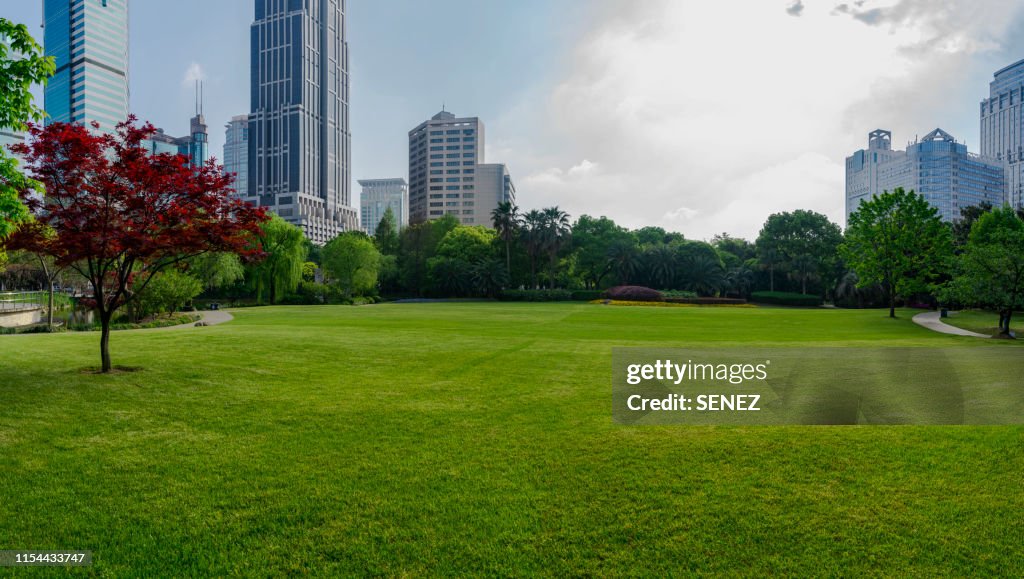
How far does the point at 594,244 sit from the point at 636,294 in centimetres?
1747

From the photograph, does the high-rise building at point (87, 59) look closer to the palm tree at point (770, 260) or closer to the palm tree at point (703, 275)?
the palm tree at point (703, 275)

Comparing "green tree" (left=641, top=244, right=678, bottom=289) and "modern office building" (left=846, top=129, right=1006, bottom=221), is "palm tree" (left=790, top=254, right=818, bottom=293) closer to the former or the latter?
"green tree" (left=641, top=244, right=678, bottom=289)

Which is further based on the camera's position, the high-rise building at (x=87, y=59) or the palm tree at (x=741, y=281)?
the high-rise building at (x=87, y=59)

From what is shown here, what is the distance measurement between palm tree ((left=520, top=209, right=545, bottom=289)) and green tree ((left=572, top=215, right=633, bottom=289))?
697cm

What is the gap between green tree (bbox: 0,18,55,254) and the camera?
353 inches

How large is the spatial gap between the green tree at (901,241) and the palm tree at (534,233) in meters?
37.6

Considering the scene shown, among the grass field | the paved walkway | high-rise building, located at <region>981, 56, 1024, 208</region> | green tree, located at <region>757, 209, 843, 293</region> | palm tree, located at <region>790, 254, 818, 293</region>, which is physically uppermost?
high-rise building, located at <region>981, 56, 1024, 208</region>

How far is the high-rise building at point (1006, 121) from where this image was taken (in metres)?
173

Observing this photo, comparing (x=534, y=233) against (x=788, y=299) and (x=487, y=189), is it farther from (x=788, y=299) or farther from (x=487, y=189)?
(x=487, y=189)

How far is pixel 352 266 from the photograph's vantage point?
62.2 metres

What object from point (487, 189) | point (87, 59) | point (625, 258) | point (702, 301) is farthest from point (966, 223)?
point (87, 59)

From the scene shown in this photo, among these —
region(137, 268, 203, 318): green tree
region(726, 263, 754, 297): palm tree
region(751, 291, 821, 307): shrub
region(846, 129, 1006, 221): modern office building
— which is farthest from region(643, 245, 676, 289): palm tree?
region(846, 129, 1006, 221): modern office building

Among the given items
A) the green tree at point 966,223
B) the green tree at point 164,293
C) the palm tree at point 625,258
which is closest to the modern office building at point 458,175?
the palm tree at point 625,258

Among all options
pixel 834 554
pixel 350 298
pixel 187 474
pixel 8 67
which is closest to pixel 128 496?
pixel 187 474
